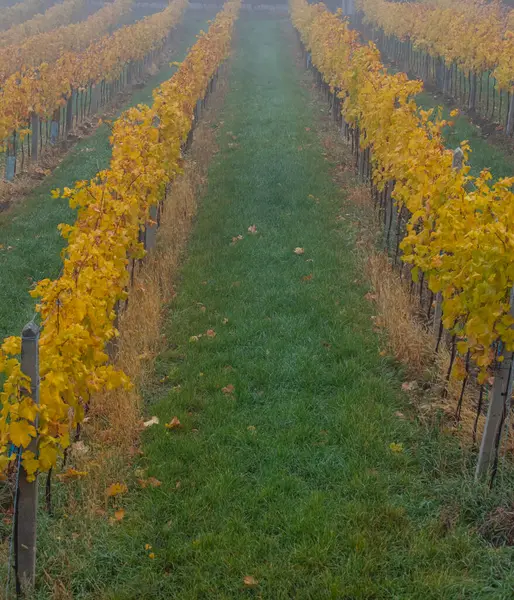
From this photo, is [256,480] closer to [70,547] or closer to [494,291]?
[70,547]

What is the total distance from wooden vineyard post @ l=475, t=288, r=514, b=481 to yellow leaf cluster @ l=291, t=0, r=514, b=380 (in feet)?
0.33

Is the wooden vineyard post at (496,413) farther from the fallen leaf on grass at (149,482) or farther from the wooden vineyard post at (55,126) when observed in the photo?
the wooden vineyard post at (55,126)

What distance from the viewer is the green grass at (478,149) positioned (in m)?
12.4

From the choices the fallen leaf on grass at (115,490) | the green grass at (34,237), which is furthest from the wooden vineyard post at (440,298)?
the green grass at (34,237)

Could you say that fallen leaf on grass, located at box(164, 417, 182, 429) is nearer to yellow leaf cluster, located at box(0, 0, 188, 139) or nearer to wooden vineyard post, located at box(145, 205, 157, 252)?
wooden vineyard post, located at box(145, 205, 157, 252)

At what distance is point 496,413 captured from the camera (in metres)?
4.48

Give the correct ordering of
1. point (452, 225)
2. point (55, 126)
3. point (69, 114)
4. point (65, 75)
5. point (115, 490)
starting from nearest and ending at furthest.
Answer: point (115, 490), point (452, 225), point (65, 75), point (55, 126), point (69, 114)

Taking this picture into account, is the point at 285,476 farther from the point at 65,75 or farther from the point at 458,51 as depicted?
the point at 458,51

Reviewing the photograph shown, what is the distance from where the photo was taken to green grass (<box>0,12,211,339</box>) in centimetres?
782

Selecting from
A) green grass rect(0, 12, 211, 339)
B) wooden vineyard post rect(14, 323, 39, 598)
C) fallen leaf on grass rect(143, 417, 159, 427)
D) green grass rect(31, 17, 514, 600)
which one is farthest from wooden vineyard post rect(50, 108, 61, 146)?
wooden vineyard post rect(14, 323, 39, 598)

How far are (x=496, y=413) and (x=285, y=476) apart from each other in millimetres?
1477

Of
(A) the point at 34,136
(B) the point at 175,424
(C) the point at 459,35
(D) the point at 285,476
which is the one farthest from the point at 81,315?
(C) the point at 459,35

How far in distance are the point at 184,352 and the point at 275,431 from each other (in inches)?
64.7

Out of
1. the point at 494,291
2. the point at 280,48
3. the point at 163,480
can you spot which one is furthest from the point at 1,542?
the point at 280,48
